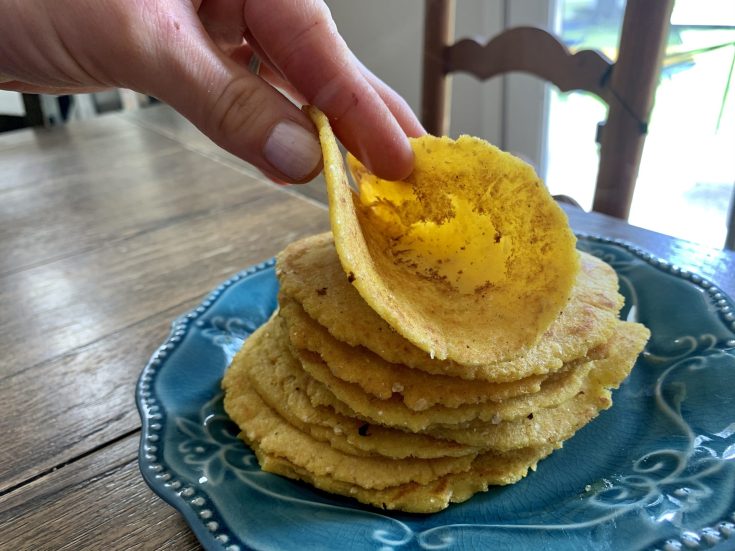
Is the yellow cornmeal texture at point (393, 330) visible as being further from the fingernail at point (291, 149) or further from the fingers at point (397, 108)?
the fingers at point (397, 108)

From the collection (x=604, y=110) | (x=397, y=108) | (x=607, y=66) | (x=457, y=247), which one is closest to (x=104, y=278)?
(x=397, y=108)

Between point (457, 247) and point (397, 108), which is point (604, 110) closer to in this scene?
point (397, 108)

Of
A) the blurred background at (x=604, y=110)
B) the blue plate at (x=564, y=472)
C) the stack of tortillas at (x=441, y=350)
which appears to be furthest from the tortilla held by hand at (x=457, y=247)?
the blurred background at (x=604, y=110)

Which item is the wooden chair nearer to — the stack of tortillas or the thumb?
the stack of tortillas

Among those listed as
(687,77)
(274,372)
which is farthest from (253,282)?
(687,77)

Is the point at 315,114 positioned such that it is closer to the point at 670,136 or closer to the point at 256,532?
the point at 256,532

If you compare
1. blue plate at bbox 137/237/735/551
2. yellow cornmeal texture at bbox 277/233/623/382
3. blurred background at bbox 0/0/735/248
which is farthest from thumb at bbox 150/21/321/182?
blurred background at bbox 0/0/735/248

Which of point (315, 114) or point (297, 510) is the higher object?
point (315, 114)
